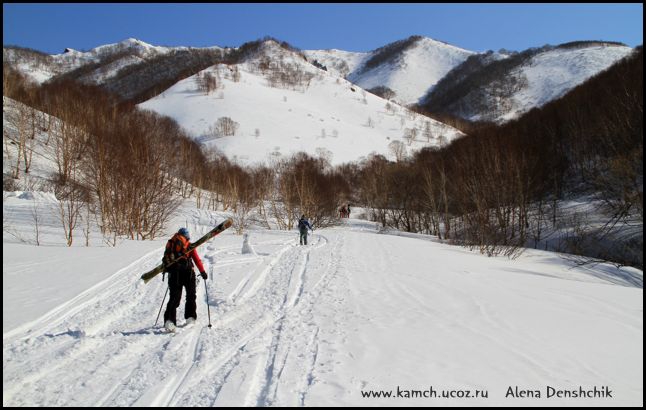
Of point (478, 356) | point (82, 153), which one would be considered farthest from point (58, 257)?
point (82, 153)

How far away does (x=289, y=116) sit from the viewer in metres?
81.6

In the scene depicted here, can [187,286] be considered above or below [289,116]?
below

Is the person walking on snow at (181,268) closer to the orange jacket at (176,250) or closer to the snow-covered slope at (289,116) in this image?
the orange jacket at (176,250)

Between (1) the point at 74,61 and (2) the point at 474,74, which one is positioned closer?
(2) the point at 474,74

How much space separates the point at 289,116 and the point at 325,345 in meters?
79.8

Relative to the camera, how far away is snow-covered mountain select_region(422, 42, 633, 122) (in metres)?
124

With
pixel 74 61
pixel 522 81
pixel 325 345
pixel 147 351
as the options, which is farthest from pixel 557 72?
pixel 74 61

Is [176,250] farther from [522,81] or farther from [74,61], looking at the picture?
[74,61]

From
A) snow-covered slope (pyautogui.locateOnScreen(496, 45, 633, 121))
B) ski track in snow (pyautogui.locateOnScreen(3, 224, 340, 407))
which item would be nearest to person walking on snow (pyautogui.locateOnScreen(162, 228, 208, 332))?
ski track in snow (pyautogui.locateOnScreen(3, 224, 340, 407))

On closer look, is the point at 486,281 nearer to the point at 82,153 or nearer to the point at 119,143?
the point at 119,143

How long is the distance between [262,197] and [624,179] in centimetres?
2746

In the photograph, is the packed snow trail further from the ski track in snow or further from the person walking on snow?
the person walking on snow

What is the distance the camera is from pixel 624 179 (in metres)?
14.5

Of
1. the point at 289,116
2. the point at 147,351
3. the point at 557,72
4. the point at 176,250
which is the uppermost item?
the point at 557,72
